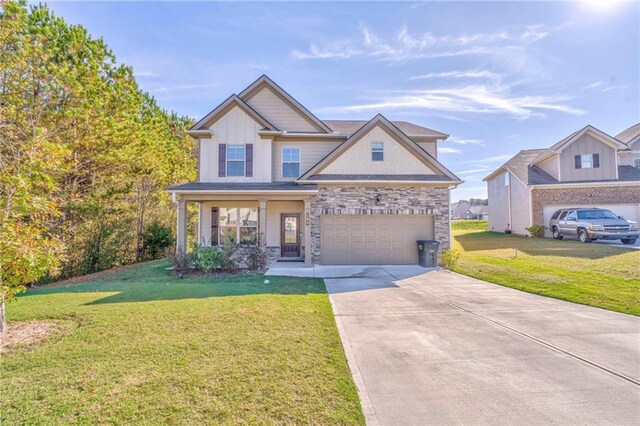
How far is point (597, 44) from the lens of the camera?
424 inches

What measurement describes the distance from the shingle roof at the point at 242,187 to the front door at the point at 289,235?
173 centimetres

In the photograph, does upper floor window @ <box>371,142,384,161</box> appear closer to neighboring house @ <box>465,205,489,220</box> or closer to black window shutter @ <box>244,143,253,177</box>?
black window shutter @ <box>244,143,253,177</box>

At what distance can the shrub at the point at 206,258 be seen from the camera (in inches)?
436

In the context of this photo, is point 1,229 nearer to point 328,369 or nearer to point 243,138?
point 328,369

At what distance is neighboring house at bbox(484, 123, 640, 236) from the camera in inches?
743

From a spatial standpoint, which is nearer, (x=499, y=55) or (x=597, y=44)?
(x=597, y=44)

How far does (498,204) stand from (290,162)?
69.9ft

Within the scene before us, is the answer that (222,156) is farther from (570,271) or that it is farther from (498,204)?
(498,204)

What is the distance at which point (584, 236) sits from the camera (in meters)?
16.2

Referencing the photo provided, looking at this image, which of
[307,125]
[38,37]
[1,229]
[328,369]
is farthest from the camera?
[307,125]

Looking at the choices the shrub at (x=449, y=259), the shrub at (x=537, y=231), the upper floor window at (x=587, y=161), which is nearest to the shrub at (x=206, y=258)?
the shrub at (x=449, y=259)

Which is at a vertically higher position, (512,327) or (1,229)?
(1,229)

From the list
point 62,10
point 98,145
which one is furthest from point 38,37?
point 98,145

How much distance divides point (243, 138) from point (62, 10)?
870cm
